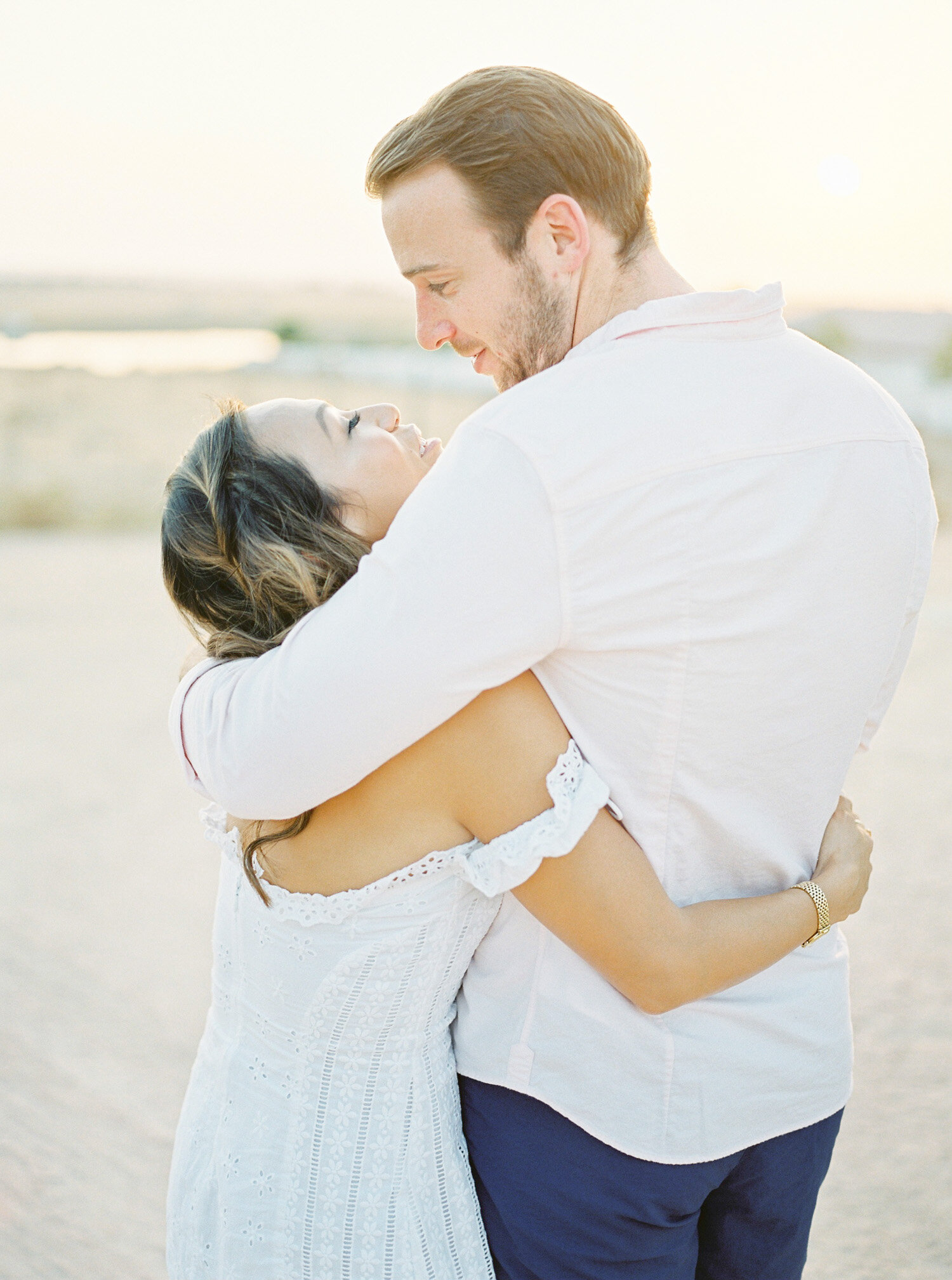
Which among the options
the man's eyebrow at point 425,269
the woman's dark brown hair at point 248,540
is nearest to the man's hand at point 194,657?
the woman's dark brown hair at point 248,540

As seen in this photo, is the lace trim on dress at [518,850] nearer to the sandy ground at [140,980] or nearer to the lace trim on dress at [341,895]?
the lace trim on dress at [341,895]

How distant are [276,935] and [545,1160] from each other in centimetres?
46

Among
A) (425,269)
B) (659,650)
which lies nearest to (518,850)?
(659,650)

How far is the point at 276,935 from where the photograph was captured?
59.6 inches

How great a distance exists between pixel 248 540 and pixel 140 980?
343 cm

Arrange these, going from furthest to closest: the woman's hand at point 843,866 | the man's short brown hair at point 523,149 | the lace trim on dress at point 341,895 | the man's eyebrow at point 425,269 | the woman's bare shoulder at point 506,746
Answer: the man's eyebrow at point 425,269, the man's short brown hair at point 523,149, the woman's hand at point 843,866, the lace trim on dress at point 341,895, the woman's bare shoulder at point 506,746

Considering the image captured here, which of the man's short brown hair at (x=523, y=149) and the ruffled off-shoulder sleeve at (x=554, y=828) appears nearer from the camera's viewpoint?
the ruffled off-shoulder sleeve at (x=554, y=828)

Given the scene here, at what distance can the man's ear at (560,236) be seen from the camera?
1630 millimetres

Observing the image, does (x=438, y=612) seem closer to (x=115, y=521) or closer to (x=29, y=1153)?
(x=29, y=1153)

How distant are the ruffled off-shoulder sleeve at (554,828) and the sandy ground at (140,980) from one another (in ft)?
7.68

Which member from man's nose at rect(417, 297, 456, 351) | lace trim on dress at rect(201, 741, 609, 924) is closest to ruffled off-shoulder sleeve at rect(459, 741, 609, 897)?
lace trim on dress at rect(201, 741, 609, 924)

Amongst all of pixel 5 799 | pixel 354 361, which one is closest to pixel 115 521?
pixel 5 799

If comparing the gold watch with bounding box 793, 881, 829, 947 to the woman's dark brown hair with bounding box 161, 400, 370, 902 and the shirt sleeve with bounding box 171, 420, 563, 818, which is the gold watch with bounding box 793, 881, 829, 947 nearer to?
the shirt sleeve with bounding box 171, 420, 563, 818

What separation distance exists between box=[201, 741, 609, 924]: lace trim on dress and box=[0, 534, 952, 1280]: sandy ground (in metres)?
2.15
